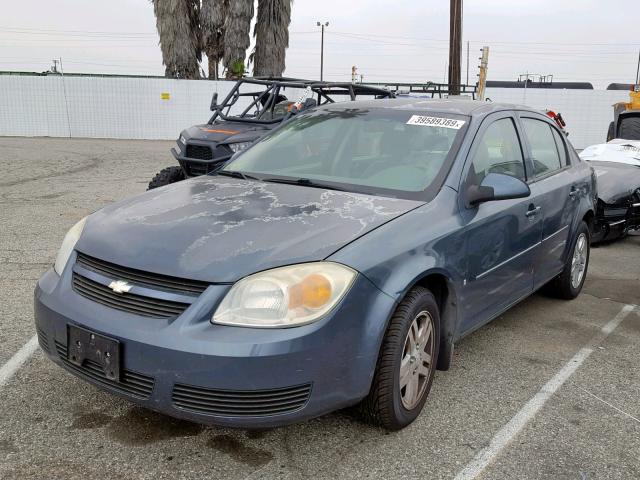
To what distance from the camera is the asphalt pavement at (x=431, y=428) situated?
266cm

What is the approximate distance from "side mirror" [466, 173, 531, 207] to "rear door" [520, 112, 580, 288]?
768 mm

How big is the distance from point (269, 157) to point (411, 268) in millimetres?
1542

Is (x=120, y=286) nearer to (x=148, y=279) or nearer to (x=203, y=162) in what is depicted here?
(x=148, y=279)

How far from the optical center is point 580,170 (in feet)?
16.6

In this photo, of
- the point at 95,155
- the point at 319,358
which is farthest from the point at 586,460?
the point at 95,155

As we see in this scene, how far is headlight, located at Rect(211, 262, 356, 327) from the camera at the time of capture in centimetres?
243

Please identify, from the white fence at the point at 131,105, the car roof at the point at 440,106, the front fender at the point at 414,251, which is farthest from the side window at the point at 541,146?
the white fence at the point at 131,105

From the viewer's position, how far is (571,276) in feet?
16.6

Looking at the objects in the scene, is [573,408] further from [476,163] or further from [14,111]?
[14,111]

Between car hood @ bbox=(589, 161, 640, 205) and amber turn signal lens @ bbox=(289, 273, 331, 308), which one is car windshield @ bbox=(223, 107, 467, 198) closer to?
amber turn signal lens @ bbox=(289, 273, 331, 308)

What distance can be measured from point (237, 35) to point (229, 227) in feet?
72.3

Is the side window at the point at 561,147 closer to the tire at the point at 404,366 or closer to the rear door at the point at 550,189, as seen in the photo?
the rear door at the point at 550,189

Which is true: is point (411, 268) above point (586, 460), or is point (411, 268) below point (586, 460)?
above

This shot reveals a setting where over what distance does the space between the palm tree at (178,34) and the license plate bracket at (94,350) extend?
22268 millimetres
